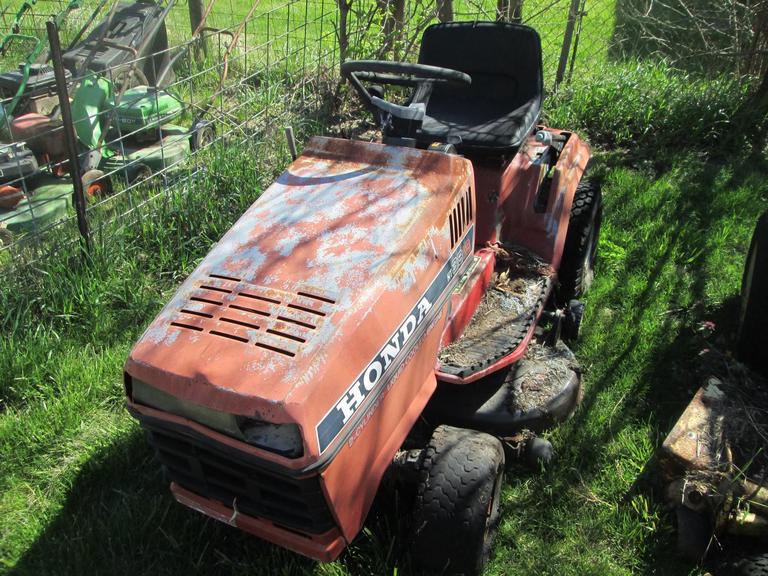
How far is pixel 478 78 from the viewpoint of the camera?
390 cm

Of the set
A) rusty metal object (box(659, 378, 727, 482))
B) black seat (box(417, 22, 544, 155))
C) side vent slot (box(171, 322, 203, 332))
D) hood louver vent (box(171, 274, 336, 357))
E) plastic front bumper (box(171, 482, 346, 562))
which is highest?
black seat (box(417, 22, 544, 155))

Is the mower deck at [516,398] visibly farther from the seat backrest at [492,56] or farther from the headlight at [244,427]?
the seat backrest at [492,56]

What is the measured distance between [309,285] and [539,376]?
4.33 ft

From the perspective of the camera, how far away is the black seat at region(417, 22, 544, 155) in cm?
375

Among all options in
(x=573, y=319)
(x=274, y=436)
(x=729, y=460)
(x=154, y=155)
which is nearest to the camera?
(x=274, y=436)

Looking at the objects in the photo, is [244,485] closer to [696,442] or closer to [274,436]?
[274,436]

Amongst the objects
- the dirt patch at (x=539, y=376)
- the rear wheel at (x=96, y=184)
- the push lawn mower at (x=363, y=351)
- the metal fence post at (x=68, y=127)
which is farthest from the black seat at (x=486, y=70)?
the rear wheel at (x=96, y=184)

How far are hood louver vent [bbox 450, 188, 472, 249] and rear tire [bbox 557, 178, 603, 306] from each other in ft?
3.92

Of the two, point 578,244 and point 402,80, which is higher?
point 402,80

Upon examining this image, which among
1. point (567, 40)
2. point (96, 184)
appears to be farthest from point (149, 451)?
point (567, 40)

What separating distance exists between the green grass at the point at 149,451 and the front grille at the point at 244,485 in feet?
1.40

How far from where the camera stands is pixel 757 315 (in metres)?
3.31

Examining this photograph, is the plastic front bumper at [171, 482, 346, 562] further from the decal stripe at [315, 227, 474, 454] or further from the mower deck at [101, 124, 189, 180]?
the mower deck at [101, 124, 189, 180]

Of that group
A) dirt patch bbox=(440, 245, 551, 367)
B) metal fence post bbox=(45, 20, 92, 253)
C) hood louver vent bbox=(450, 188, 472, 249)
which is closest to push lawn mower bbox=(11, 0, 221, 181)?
metal fence post bbox=(45, 20, 92, 253)
